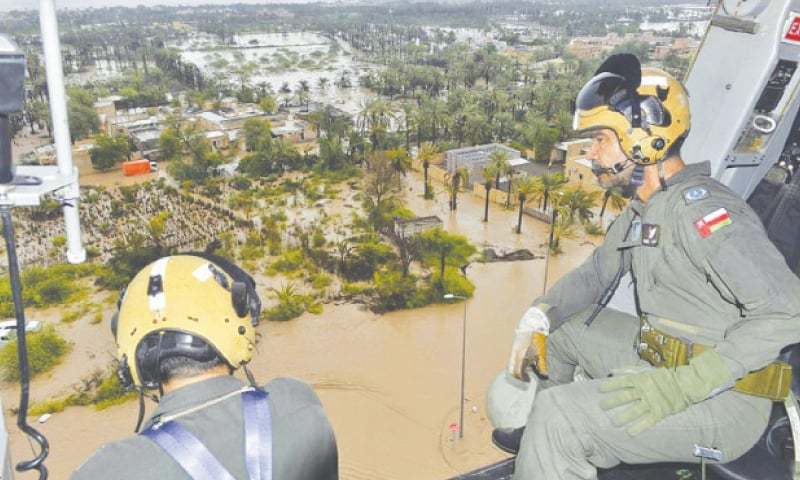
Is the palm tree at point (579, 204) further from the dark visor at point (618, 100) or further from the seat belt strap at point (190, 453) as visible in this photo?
the seat belt strap at point (190, 453)

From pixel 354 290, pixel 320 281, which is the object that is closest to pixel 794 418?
pixel 354 290

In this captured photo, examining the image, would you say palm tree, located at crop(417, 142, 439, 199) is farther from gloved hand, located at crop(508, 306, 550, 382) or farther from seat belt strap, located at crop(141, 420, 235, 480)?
seat belt strap, located at crop(141, 420, 235, 480)

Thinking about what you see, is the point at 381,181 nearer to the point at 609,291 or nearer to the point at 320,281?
the point at 320,281

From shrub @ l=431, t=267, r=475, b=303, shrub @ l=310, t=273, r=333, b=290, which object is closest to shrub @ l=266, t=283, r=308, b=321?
shrub @ l=310, t=273, r=333, b=290

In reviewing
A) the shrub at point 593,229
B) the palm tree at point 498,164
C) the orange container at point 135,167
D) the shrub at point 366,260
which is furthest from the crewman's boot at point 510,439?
the orange container at point 135,167

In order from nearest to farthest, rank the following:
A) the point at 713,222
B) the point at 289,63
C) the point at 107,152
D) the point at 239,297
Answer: the point at 239,297 → the point at 713,222 → the point at 107,152 → the point at 289,63

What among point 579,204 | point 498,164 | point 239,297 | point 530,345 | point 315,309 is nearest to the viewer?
point 239,297

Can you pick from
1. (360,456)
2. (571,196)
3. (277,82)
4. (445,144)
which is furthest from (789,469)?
(277,82)
